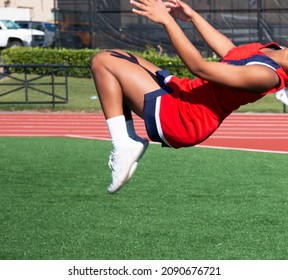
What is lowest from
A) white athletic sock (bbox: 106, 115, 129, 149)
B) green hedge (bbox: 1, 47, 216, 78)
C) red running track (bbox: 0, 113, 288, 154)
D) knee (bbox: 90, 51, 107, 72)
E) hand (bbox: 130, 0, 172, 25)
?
green hedge (bbox: 1, 47, 216, 78)

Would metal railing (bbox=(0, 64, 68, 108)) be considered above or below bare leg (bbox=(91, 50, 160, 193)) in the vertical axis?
below

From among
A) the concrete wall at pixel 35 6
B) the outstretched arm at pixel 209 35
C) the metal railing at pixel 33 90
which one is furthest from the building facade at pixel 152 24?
the outstretched arm at pixel 209 35

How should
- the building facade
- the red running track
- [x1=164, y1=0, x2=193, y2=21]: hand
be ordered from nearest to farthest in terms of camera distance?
[x1=164, y1=0, x2=193, y2=21]: hand
the red running track
the building facade

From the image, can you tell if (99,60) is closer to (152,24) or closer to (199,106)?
(199,106)

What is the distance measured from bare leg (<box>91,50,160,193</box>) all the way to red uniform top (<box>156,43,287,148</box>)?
0.15m

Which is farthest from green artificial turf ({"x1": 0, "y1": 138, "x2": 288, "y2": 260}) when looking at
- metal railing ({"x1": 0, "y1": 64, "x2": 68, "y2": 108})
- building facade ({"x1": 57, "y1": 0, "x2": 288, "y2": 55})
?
building facade ({"x1": 57, "y1": 0, "x2": 288, "y2": 55})

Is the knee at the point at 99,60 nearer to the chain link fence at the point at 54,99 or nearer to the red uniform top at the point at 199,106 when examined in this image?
the red uniform top at the point at 199,106

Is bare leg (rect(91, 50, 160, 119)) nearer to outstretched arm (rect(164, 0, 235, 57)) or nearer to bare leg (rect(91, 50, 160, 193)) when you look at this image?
bare leg (rect(91, 50, 160, 193))

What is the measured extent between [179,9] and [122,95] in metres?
0.80

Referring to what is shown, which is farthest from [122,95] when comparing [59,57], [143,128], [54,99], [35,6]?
[35,6]

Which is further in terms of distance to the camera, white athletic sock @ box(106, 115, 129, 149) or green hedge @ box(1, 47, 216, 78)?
green hedge @ box(1, 47, 216, 78)

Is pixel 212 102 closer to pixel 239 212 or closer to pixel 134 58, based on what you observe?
pixel 134 58

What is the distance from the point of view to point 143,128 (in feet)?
57.8

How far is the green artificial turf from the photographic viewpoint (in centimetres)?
750
